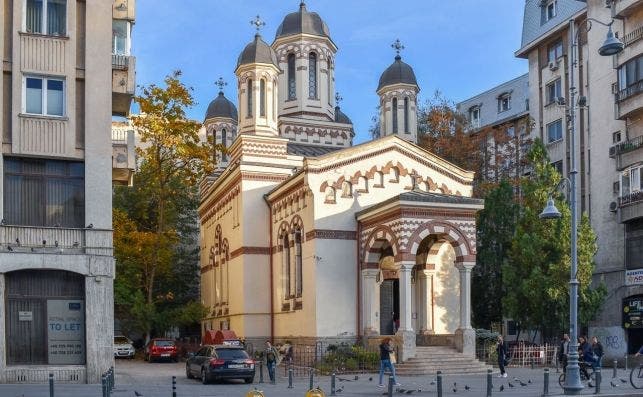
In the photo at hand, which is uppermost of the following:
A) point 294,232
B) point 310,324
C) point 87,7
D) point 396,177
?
point 87,7

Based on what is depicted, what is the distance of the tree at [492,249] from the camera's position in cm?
4269

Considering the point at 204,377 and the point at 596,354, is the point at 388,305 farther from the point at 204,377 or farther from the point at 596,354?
the point at 596,354

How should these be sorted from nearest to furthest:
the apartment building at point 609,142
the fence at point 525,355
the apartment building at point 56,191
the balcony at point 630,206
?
the apartment building at point 56,191
the fence at point 525,355
the balcony at point 630,206
the apartment building at point 609,142

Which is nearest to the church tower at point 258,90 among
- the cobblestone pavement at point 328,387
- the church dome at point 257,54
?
the church dome at point 257,54

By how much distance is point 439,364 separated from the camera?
32125 millimetres

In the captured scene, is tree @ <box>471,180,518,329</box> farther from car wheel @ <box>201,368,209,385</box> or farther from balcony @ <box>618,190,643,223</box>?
car wheel @ <box>201,368,209,385</box>

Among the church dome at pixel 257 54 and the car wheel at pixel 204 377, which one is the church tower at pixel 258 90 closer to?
the church dome at pixel 257 54

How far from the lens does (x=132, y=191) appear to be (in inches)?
2014

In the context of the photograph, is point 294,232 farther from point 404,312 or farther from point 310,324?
point 404,312

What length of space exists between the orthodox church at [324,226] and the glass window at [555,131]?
405 inches

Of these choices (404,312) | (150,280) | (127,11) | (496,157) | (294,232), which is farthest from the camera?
(496,157)

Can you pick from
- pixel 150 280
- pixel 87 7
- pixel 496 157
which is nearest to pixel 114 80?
pixel 87 7

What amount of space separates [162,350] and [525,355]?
736 inches

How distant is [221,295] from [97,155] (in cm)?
2323
